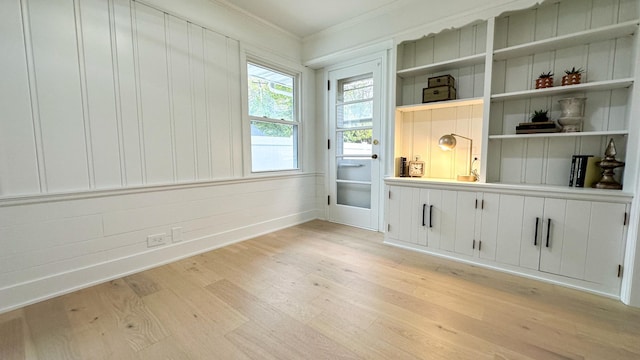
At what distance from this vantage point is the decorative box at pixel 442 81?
2.80 meters

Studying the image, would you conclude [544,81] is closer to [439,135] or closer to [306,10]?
[439,135]

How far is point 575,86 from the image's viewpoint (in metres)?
2.14

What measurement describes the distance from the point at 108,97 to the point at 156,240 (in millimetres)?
1321

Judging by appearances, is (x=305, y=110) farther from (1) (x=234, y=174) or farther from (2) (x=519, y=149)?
(2) (x=519, y=149)

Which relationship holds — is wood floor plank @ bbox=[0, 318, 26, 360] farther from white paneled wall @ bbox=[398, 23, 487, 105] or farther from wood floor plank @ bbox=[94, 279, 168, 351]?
white paneled wall @ bbox=[398, 23, 487, 105]

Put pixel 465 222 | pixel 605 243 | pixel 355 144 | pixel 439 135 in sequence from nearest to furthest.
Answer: pixel 605 243, pixel 465 222, pixel 439 135, pixel 355 144

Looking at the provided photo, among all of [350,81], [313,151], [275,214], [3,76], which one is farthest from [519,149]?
[3,76]

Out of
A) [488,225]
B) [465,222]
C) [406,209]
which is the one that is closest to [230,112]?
[406,209]

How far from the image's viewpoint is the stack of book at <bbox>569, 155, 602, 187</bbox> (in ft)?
7.11

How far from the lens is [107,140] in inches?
87.0

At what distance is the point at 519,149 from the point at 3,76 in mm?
4157

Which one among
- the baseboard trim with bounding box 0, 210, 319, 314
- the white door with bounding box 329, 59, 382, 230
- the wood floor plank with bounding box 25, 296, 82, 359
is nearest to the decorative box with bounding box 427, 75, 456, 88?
the white door with bounding box 329, 59, 382, 230

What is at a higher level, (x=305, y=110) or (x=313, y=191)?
(x=305, y=110)

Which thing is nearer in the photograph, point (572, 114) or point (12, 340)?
point (12, 340)
